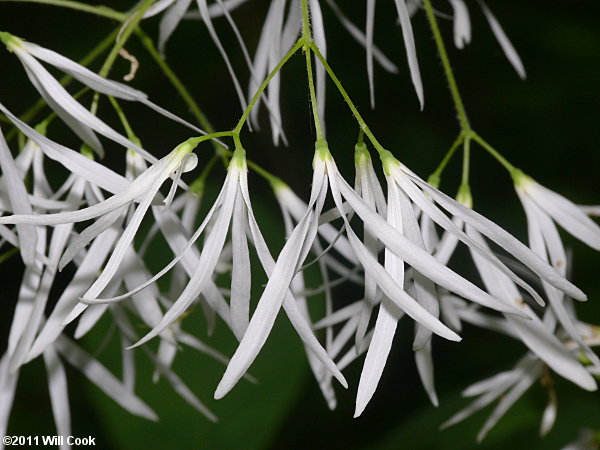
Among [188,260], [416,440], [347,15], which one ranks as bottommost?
[416,440]

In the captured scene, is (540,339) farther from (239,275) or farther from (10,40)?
(10,40)

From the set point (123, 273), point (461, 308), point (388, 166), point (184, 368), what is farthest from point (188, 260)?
point (184, 368)

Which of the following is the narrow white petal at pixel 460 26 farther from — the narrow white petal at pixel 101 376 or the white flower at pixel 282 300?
the narrow white petal at pixel 101 376

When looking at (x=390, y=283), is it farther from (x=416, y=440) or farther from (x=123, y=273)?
(x=416, y=440)

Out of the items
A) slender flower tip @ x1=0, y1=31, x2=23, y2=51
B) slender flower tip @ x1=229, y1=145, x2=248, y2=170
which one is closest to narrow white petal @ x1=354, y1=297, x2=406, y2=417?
slender flower tip @ x1=229, y1=145, x2=248, y2=170

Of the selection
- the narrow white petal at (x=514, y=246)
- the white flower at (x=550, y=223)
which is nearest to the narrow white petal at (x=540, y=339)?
the white flower at (x=550, y=223)

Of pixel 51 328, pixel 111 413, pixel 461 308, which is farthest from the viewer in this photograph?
pixel 111 413

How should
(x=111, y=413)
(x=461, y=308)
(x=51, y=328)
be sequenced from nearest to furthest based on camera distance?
(x=51, y=328) < (x=461, y=308) < (x=111, y=413)

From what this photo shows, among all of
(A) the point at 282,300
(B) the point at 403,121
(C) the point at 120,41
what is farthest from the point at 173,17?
(B) the point at 403,121
